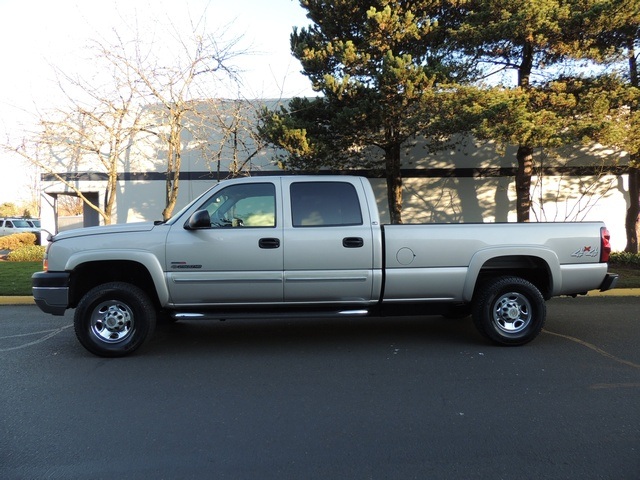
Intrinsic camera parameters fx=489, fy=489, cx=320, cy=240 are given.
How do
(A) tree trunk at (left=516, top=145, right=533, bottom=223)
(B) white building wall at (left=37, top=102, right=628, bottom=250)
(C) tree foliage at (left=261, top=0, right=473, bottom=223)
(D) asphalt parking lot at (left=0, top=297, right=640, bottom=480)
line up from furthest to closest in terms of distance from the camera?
1. (B) white building wall at (left=37, top=102, right=628, bottom=250)
2. (A) tree trunk at (left=516, top=145, right=533, bottom=223)
3. (C) tree foliage at (left=261, top=0, right=473, bottom=223)
4. (D) asphalt parking lot at (left=0, top=297, right=640, bottom=480)

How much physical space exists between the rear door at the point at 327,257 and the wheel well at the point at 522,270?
59.8 inches

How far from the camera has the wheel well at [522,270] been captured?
5.92m

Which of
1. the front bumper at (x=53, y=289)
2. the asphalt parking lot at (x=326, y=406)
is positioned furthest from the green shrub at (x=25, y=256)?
the front bumper at (x=53, y=289)

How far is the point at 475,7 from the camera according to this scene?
38.0 feet

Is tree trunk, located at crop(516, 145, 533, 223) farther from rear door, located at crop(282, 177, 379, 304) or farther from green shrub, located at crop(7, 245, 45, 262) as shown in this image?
green shrub, located at crop(7, 245, 45, 262)

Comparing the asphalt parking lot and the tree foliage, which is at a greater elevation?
the tree foliage

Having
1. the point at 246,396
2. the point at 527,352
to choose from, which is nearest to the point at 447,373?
the point at 527,352

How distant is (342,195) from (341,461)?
3.34m

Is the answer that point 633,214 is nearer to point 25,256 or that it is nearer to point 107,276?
point 107,276

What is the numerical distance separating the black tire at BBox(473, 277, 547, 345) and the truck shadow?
0.34 meters

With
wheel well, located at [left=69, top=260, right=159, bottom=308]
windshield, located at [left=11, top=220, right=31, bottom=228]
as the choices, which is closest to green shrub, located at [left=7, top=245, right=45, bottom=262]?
wheel well, located at [left=69, top=260, right=159, bottom=308]

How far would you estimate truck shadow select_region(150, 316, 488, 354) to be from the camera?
6.11 metres

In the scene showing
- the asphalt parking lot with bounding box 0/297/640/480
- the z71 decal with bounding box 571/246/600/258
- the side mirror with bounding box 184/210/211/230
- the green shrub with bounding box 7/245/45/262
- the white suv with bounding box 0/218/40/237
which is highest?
the white suv with bounding box 0/218/40/237

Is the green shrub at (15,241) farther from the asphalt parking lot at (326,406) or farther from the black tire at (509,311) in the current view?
the black tire at (509,311)
